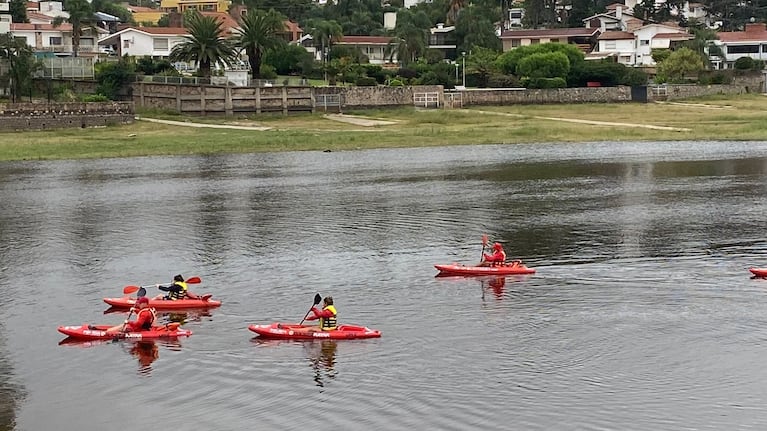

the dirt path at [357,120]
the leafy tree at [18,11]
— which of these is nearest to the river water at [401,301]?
the dirt path at [357,120]

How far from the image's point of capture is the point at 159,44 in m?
154

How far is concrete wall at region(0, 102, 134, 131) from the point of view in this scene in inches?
3804

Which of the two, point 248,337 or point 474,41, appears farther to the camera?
point 474,41

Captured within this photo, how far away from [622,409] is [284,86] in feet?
280

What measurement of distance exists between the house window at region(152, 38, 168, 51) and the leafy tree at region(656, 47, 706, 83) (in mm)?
63413

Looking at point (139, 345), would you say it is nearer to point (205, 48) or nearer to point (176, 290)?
point (176, 290)

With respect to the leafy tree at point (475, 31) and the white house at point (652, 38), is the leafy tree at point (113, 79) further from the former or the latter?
the white house at point (652, 38)

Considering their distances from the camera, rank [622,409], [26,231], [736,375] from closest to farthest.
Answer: [622,409] < [736,375] < [26,231]

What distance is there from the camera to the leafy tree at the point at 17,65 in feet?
348

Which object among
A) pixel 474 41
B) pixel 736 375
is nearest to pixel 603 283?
pixel 736 375

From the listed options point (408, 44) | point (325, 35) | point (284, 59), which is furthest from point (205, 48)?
point (408, 44)

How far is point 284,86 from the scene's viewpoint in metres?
110

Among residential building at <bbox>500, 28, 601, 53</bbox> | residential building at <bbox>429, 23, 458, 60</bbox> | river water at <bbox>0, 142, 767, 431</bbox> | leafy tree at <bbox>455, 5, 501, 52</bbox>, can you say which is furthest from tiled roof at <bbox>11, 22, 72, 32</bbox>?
river water at <bbox>0, 142, 767, 431</bbox>

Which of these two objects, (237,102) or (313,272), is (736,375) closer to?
(313,272)
